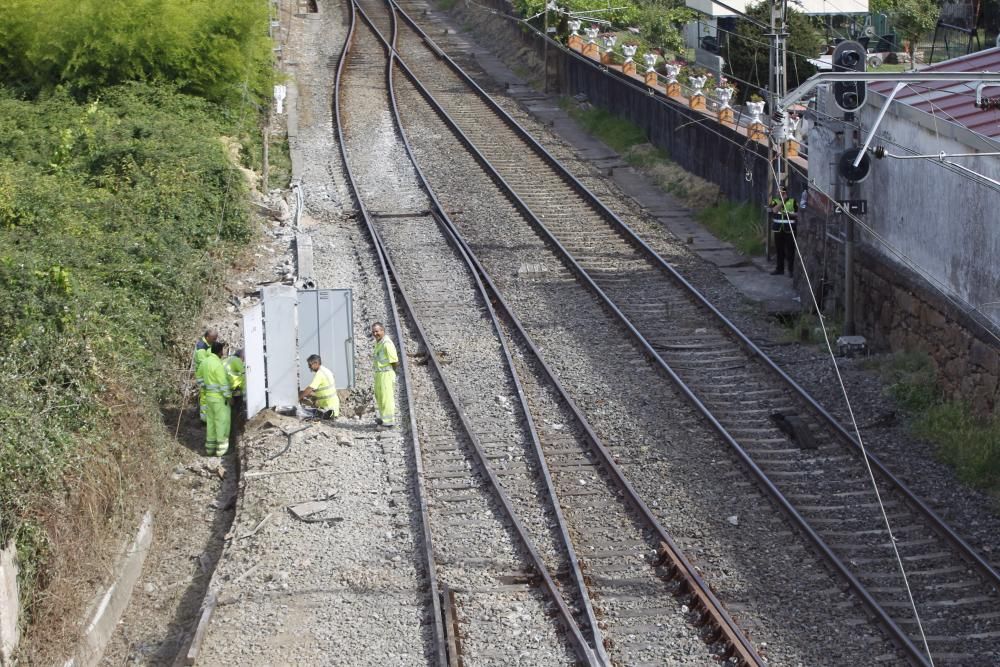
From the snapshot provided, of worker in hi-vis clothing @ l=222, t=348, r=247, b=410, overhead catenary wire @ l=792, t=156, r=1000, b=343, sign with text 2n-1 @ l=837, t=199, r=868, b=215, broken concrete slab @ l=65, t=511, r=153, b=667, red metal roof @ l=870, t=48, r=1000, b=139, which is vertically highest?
red metal roof @ l=870, t=48, r=1000, b=139

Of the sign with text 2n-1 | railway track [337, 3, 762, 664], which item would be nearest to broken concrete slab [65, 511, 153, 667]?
railway track [337, 3, 762, 664]

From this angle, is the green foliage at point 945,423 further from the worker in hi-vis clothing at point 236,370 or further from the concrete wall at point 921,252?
the worker in hi-vis clothing at point 236,370

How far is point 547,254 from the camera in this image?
2372 cm

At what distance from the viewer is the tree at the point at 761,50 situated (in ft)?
121

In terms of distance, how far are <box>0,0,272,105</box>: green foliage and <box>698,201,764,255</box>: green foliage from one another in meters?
12.2

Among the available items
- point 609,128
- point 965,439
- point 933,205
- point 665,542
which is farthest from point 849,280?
point 609,128

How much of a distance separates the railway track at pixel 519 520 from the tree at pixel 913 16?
2632 centimetres

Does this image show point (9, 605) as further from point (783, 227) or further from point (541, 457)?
point (783, 227)

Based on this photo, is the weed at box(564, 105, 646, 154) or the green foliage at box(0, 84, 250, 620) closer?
the green foliage at box(0, 84, 250, 620)

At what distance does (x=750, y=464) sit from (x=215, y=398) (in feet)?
20.9

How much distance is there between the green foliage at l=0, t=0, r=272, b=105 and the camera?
29578 mm

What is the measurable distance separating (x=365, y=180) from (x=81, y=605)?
18267 mm

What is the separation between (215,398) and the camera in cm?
1559

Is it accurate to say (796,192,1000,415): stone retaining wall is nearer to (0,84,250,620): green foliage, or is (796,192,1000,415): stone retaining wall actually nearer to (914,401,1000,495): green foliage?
(914,401,1000,495): green foliage
